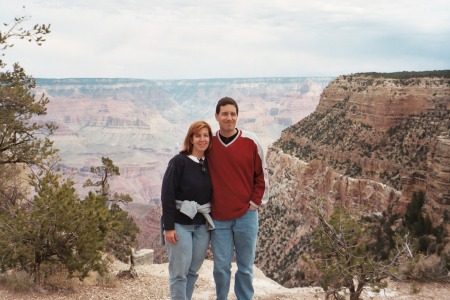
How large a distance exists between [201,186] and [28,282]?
5.61 metres

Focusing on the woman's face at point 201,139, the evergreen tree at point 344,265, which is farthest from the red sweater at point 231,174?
the evergreen tree at point 344,265

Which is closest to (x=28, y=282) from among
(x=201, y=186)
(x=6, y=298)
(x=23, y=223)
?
(x=6, y=298)

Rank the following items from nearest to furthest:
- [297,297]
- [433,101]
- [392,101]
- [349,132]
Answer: [297,297] < [433,101] < [392,101] < [349,132]

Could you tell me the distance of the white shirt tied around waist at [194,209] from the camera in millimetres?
5543

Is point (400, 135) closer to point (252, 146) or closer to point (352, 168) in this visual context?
point (352, 168)

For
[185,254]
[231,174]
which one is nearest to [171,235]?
A: [185,254]

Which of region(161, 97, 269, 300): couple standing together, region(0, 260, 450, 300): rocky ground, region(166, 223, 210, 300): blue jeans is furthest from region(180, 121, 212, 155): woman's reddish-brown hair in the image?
region(0, 260, 450, 300): rocky ground

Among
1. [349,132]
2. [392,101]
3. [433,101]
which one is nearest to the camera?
[433,101]

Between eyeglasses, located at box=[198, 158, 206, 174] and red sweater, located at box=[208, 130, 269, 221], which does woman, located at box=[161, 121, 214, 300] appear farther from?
red sweater, located at box=[208, 130, 269, 221]

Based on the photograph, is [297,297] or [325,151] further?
[325,151]

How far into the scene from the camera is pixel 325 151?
3819 centimetres

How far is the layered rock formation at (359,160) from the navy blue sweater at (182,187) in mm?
18294

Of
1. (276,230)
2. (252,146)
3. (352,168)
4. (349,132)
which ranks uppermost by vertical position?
(252,146)

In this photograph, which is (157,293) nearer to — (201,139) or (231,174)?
(231,174)
